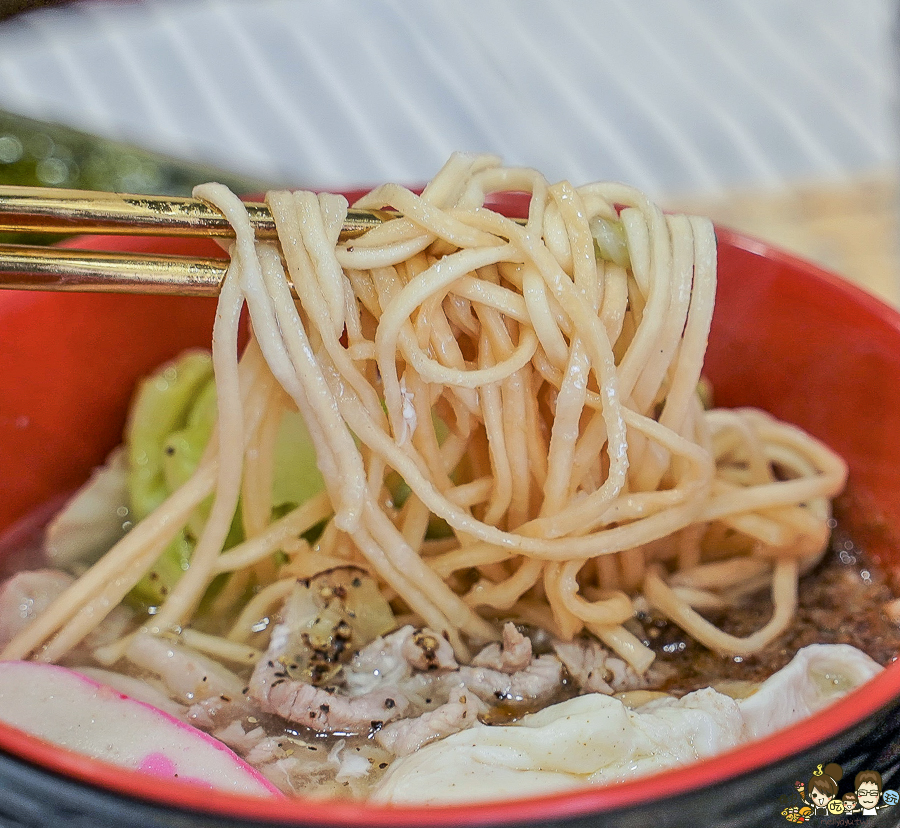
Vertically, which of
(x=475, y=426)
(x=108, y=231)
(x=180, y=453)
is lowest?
(x=180, y=453)

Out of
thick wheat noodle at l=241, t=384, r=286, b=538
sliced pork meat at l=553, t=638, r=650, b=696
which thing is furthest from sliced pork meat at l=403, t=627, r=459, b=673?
thick wheat noodle at l=241, t=384, r=286, b=538

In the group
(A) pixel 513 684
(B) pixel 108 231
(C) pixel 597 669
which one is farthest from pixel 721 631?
(B) pixel 108 231

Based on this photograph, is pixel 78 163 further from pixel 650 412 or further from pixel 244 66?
pixel 650 412

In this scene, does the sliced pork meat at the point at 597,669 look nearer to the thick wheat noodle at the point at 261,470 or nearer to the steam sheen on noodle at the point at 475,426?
the steam sheen on noodle at the point at 475,426

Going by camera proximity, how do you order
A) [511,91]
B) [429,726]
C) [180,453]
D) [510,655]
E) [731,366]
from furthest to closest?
[511,91]
[731,366]
[180,453]
[510,655]
[429,726]

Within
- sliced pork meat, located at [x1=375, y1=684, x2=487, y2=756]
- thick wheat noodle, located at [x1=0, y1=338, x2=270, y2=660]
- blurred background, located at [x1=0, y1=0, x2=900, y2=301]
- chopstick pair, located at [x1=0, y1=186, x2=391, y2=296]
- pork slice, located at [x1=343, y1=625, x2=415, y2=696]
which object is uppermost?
chopstick pair, located at [x1=0, y1=186, x2=391, y2=296]

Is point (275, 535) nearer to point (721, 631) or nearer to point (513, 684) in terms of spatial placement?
point (513, 684)

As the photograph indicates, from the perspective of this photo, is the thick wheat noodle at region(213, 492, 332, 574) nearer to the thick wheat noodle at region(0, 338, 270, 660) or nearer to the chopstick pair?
the thick wheat noodle at region(0, 338, 270, 660)
